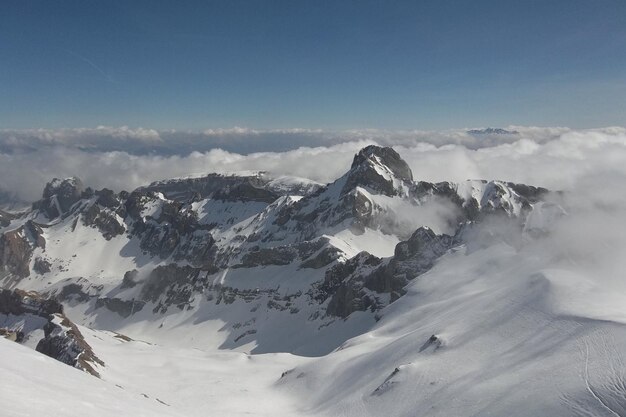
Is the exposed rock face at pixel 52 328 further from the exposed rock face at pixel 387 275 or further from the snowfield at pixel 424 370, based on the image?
the exposed rock face at pixel 387 275

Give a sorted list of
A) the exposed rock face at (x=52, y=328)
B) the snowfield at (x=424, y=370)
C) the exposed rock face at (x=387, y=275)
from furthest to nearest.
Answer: the exposed rock face at (x=387, y=275), the exposed rock face at (x=52, y=328), the snowfield at (x=424, y=370)

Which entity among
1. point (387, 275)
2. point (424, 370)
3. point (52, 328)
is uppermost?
point (424, 370)

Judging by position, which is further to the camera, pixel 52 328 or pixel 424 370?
pixel 52 328

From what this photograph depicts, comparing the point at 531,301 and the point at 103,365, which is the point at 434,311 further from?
the point at 103,365

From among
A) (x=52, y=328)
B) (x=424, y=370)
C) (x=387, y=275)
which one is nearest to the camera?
(x=424, y=370)

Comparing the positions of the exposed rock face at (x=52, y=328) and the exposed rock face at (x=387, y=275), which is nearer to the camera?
the exposed rock face at (x=52, y=328)

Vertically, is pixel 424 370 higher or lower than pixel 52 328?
higher

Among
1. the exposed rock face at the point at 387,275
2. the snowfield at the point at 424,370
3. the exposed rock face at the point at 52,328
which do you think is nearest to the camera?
the snowfield at the point at 424,370

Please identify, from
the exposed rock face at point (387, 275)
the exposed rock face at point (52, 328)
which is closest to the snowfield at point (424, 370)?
the exposed rock face at point (52, 328)

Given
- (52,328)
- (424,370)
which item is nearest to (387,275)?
(424,370)

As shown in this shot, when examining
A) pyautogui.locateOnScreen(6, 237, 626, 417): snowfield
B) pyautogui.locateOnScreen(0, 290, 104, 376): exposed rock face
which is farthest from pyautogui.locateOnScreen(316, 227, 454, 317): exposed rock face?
pyautogui.locateOnScreen(0, 290, 104, 376): exposed rock face

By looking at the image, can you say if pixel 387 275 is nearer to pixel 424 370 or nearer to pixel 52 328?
pixel 424 370
